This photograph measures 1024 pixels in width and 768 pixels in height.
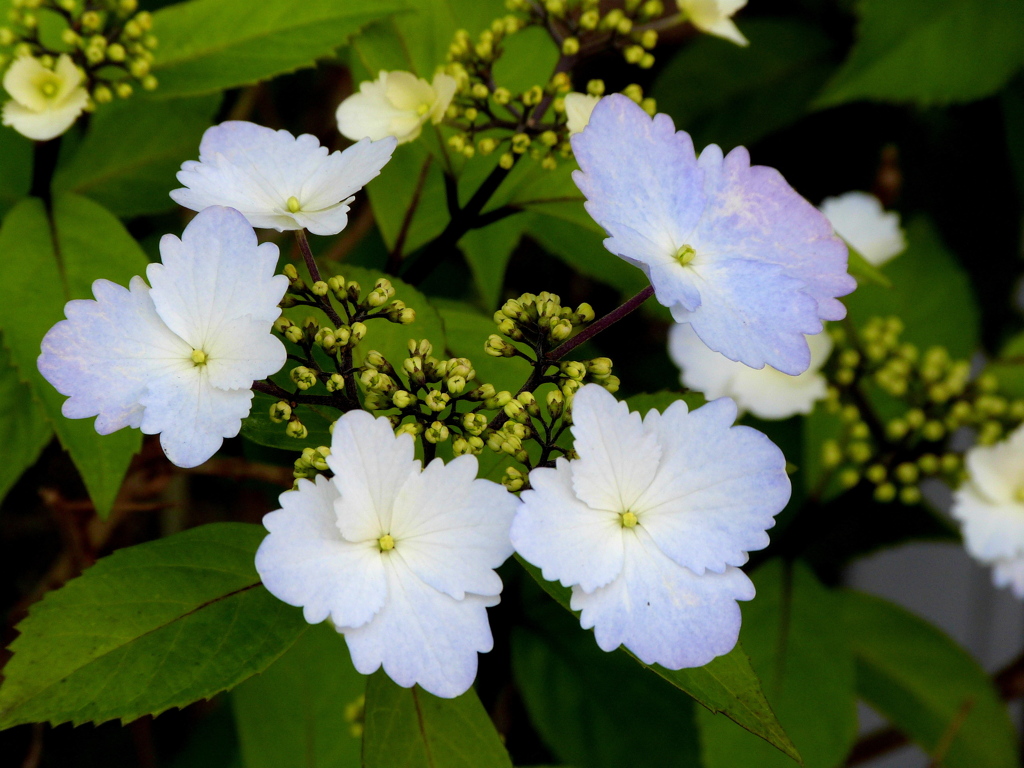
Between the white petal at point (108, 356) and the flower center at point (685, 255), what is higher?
the flower center at point (685, 255)

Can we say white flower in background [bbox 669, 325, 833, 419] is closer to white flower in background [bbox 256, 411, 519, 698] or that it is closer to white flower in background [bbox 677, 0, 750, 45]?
white flower in background [bbox 677, 0, 750, 45]

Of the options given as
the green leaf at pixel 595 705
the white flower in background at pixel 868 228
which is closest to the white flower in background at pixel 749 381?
the white flower in background at pixel 868 228

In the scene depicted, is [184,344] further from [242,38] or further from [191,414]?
[242,38]

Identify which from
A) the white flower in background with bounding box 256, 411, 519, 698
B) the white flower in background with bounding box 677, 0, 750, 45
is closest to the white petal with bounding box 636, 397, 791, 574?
the white flower in background with bounding box 256, 411, 519, 698

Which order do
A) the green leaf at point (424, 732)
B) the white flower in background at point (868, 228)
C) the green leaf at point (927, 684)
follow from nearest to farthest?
the green leaf at point (424, 732) < the white flower in background at point (868, 228) < the green leaf at point (927, 684)

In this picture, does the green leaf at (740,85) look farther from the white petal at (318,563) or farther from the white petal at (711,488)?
the white petal at (318,563)

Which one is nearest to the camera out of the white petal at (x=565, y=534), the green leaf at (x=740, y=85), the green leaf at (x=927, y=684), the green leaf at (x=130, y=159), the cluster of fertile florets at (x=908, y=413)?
the white petal at (x=565, y=534)

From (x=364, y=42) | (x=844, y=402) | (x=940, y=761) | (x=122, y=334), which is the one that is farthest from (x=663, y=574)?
(x=940, y=761)
